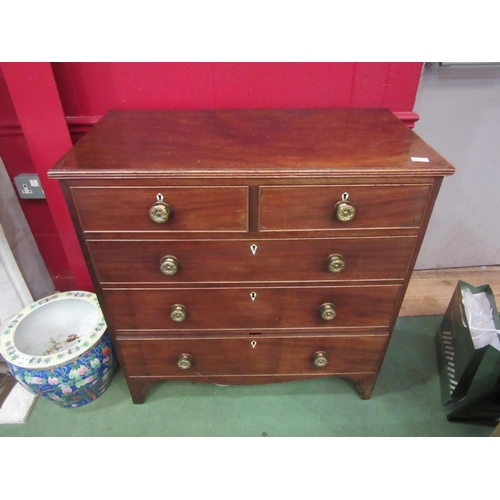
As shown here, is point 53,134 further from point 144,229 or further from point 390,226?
point 390,226

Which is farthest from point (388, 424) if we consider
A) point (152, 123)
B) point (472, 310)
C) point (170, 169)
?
point (152, 123)

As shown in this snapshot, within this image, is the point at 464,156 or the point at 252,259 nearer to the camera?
the point at 252,259

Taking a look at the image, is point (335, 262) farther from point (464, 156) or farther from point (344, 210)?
point (464, 156)

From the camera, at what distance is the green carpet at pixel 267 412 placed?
1.35m

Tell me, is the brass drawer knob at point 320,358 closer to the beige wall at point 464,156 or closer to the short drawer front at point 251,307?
the short drawer front at point 251,307

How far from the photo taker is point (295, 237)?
100cm

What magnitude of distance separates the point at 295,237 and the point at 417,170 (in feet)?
1.15

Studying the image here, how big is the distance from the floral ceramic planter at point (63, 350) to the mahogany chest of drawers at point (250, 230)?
0.15 metres

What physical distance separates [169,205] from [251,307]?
1.42 feet

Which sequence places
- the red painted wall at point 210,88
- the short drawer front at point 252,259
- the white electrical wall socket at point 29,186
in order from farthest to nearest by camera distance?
the white electrical wall socket at point 29,186 < the red painted wall at point 210,88 < the short drawer front at point 252,259

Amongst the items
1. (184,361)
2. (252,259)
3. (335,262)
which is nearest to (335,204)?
(335,262)

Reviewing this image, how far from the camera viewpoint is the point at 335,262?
103 centimetres

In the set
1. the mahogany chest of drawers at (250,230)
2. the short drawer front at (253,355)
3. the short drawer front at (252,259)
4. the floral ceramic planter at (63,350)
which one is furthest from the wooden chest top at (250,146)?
the floral ceramic planter at (63,350)

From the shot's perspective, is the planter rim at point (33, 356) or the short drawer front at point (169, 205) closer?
the short drawer front at point (169, 205)
